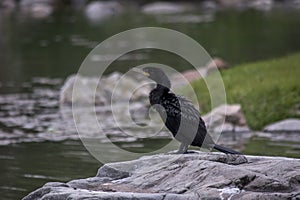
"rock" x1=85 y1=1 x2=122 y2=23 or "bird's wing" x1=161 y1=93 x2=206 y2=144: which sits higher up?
"bird's wing" x1=161 y1=93 x2=206 y2=144

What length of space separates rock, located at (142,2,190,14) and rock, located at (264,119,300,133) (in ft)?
107

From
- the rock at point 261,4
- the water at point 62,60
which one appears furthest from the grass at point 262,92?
the rock at point 261,4

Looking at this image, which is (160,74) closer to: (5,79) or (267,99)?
(267,99)

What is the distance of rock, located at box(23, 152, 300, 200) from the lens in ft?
25.9

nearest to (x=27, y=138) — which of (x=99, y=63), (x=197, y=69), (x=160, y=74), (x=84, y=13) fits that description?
(x=160, y=74)

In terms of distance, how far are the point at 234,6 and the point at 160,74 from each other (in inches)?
1767

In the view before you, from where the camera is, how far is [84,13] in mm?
50500

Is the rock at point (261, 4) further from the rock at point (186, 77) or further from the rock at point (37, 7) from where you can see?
the rock at point (186, 77)

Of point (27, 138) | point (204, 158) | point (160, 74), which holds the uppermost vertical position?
point (160, 74)

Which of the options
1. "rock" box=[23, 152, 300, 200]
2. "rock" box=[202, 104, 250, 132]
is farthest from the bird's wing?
"rock" box=[202, 104, 250, 132]

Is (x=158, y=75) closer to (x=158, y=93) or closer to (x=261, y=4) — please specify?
(x=158, y=93)

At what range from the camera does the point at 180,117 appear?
9.17m

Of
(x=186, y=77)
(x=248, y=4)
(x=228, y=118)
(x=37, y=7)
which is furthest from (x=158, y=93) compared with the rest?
(x=248, y=4)

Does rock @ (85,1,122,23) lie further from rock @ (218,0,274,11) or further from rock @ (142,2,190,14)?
rock @ (218,0,274,11)
